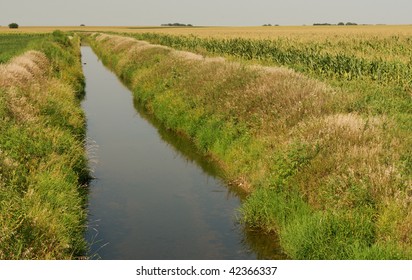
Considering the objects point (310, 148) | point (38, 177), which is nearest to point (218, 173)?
point (310, 148)

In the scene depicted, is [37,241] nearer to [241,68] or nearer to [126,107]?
[241,68]

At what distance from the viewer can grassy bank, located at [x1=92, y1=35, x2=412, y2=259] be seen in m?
7.67

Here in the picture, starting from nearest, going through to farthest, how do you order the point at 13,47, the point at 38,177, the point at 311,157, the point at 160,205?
the point at 38,177 < the point at 311,157 < the point at 160,205 < the point at 13,47

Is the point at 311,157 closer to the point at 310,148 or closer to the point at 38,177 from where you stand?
the point at 310,148

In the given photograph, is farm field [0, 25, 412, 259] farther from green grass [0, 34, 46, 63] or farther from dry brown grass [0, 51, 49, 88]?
green grass [0, 34, 46, 63]

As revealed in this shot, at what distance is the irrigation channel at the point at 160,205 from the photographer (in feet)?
30.0

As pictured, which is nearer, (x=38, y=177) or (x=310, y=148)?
(x=38, y=177)

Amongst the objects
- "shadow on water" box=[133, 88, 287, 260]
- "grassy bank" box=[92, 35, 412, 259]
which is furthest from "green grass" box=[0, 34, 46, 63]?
"grassy bank" box=[92, 35, 412, 259]

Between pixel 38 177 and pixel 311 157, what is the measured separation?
583cm

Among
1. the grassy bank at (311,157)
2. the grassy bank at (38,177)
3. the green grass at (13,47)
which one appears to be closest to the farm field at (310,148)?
the grassy bank at (311,157)

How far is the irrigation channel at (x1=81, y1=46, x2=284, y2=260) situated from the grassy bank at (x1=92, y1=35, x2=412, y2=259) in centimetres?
61

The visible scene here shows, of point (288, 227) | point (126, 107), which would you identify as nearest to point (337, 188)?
point (288, 227)

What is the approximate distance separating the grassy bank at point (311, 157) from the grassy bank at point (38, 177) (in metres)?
3.86

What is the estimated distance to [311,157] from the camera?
9.99 meters
